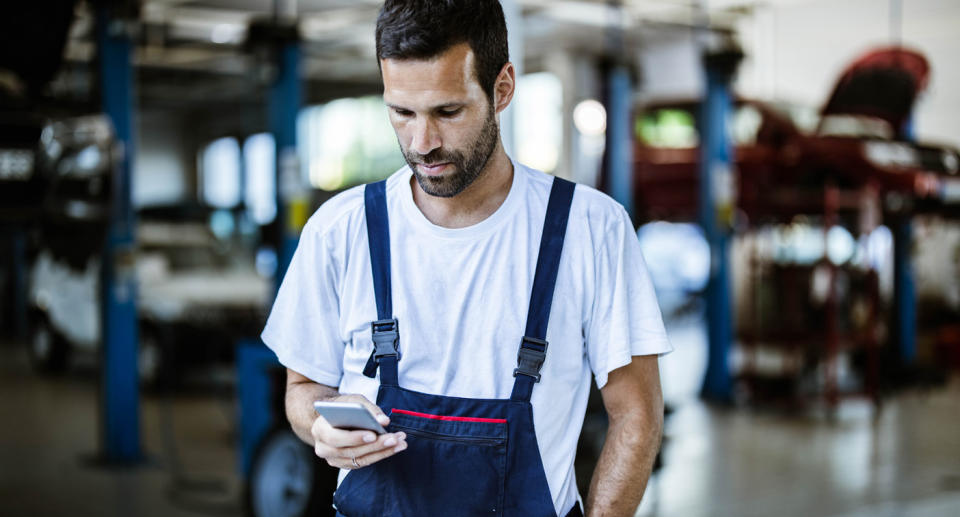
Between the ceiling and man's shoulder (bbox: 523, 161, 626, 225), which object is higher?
the ceiling

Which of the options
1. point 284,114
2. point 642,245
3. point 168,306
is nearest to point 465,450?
point 284,114

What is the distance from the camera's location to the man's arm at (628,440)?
60.1 inches

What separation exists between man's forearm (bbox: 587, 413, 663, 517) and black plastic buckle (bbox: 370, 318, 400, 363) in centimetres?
39

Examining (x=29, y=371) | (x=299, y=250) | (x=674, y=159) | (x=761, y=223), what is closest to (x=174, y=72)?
(x=29, y=371)

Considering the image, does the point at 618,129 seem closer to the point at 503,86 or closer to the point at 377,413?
the point at 503,86

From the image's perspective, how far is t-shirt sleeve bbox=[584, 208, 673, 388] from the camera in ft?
4.99

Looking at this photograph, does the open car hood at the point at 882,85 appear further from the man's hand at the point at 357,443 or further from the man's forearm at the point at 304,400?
the man's hand at the point at 357,443

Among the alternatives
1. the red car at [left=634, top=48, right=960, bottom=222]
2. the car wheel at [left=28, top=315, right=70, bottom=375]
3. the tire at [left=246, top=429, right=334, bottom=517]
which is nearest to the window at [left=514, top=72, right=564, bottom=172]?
the red car at [left=634, top=48, right=960, bottom=222]

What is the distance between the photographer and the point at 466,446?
1452 millimetres

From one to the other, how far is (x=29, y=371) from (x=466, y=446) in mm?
10033

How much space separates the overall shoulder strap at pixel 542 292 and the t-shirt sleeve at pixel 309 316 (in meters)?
0.38

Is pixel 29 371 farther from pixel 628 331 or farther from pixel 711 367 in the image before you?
pixel 628 331

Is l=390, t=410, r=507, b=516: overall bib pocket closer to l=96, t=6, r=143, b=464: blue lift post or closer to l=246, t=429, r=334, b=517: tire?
l=246, t=429, r=334, b=517: tire

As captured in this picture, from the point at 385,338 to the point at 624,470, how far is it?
0.45 meters
